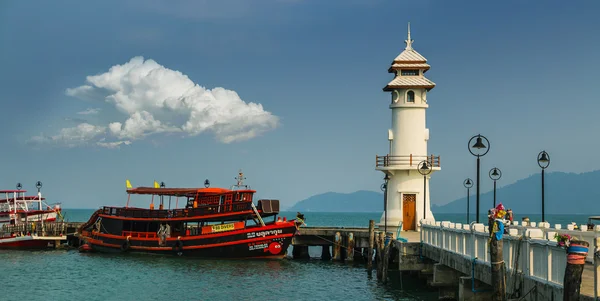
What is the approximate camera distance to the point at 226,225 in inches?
1660

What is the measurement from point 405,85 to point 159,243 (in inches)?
A: 771

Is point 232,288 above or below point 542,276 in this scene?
below

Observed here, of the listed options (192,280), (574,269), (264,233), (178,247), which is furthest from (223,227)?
(574,269)

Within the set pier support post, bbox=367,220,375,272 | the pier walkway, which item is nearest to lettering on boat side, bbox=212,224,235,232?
pier support post, bbox=367,220,375,272

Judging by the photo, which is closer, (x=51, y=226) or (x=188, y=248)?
(x=188, y=248)

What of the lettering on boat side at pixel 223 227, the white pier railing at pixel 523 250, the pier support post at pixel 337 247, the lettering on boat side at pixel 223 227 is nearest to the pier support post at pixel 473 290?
the white pier railing at pixel 523 250

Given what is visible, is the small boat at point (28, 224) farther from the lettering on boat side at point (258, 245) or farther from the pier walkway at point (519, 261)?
the pier walkway at point (519, 261)

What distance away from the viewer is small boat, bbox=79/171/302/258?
41.3 m

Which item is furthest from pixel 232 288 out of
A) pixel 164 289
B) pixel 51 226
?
pixel 51 226

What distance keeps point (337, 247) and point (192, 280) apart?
1238 centimetres

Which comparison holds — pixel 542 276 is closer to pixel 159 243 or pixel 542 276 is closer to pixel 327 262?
pixel 327 262

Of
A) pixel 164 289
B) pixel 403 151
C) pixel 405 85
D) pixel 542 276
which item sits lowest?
pixel 164 289

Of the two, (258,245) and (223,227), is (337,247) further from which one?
(223,227)

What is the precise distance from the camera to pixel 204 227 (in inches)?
1695
